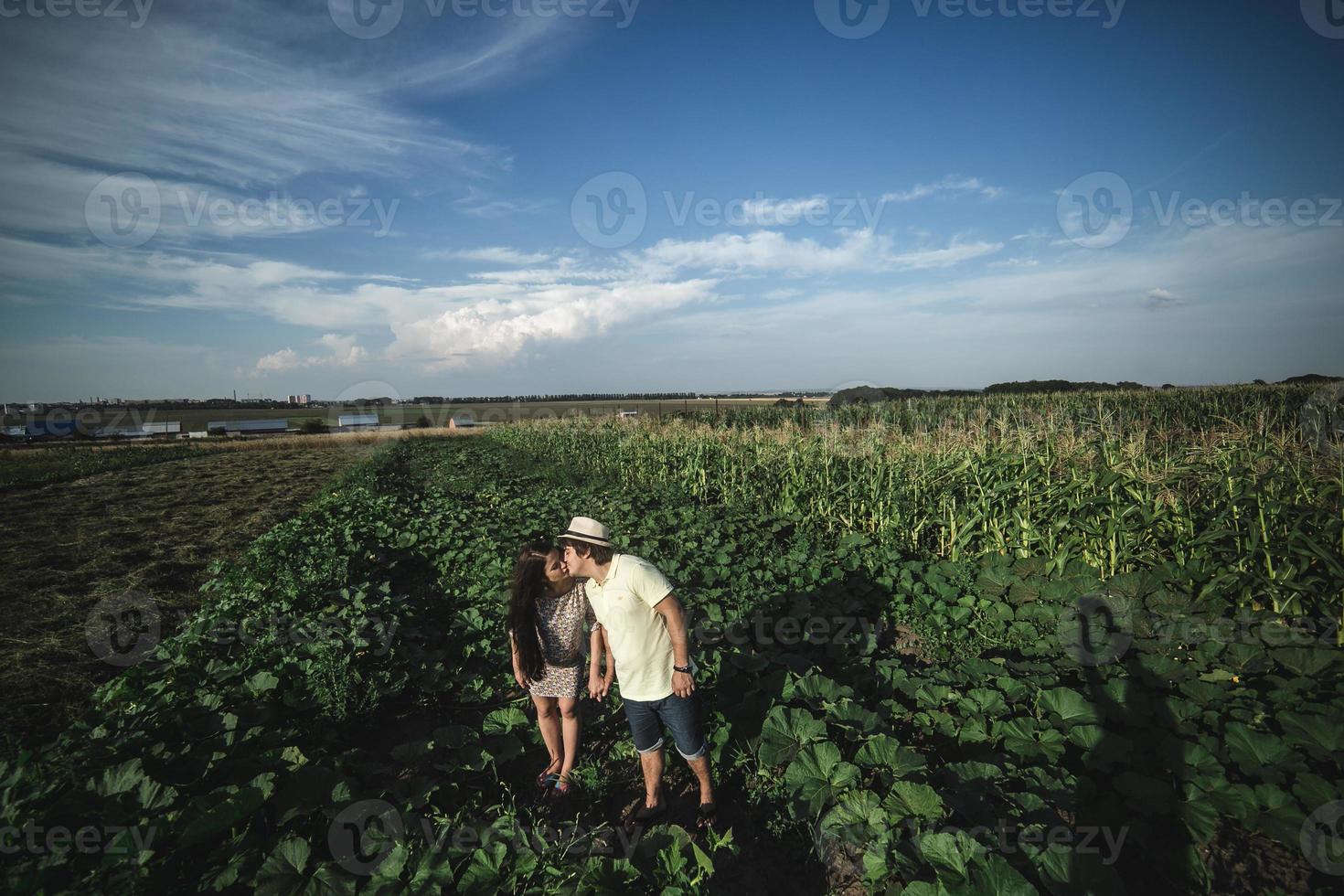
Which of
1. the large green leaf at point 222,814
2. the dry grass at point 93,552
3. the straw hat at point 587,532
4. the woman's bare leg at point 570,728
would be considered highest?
the straw hat at point 587,532

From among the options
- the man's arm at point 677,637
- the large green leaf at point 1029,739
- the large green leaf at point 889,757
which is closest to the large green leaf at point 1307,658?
the large green leaf at point 1029,739

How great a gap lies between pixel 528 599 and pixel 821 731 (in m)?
1.88

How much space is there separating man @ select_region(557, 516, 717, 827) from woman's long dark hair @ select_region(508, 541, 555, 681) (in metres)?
0.19

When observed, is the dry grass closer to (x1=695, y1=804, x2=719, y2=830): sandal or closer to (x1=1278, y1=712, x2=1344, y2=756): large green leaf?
(x1=695, y1=804, x2=719, y2=830): sandal

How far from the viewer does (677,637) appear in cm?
282

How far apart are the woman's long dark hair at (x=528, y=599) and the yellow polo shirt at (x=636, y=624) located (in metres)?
0.38

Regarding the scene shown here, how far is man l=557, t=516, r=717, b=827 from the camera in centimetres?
284

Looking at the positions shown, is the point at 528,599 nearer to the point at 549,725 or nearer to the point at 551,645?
the point at 551,645

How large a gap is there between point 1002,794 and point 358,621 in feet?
16.2

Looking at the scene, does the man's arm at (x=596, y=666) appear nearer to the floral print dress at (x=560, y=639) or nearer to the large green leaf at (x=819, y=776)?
the floral print dress at (x=560, y=639)

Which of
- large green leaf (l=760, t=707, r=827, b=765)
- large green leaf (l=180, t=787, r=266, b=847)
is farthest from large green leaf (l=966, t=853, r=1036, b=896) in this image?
large green leaf (l=180, t=787, r=266, b=847)

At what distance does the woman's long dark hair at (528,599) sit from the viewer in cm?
313

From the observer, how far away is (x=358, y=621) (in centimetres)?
476

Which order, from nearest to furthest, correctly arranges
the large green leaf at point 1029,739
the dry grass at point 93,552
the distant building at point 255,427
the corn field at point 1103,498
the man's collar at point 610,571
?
the man's collar at point 610,571
the large green leaf at point 1029,739
the corn field at point 1103,498
the dry grass at point 93,552
the distant building at point 255,427
